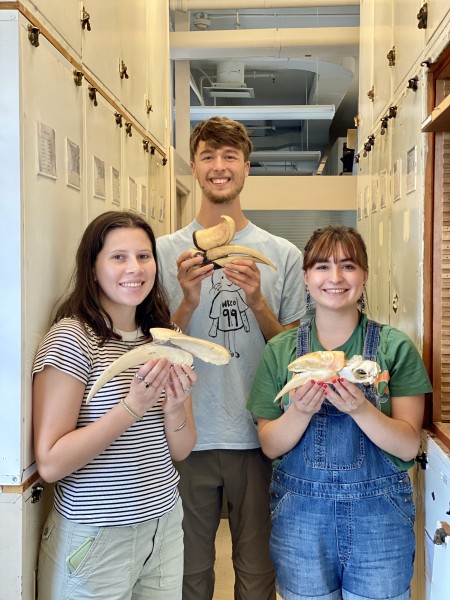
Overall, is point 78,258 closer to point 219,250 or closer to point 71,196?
point 71,196

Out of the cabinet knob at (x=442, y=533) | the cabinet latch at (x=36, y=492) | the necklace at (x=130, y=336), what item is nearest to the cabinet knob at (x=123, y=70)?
the necklace at (x=130, y=336)

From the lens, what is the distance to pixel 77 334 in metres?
1.51

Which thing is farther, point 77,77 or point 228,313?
point 228,313

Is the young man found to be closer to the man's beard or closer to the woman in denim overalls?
the man's beard

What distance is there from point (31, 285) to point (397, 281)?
1.47 metres

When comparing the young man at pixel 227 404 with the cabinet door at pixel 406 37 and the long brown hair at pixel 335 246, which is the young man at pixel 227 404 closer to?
the long brown hair at pixel 335 246

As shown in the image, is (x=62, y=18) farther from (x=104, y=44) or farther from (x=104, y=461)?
(x=104, y=461)

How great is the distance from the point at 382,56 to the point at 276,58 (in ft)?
9.02

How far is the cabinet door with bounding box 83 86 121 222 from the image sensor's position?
6.81 ft

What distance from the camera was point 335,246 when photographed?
1.71 m

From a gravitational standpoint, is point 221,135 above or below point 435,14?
below

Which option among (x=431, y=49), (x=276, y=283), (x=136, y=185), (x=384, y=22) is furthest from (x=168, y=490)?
(x=384, y=22)

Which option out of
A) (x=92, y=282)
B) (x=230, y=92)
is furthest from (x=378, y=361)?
(x=230, y=92)

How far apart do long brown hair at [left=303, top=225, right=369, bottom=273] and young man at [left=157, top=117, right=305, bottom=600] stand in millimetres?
376
